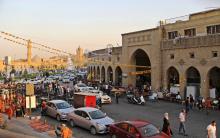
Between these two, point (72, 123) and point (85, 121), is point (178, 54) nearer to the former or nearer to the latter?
point (72, 123)

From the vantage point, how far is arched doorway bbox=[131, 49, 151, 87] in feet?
→ 164

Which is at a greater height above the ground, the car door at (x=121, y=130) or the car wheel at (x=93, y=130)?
the car door at (x=121, y=130)

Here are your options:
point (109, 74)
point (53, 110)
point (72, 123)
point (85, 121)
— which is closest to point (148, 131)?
point (85, 121)

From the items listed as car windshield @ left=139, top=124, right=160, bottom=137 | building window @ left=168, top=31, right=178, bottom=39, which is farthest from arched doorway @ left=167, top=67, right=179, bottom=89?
car windshield @ left=139, top=124, right=160, bottom=137

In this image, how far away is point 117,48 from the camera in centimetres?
5528

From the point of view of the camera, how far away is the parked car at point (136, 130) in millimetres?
17984

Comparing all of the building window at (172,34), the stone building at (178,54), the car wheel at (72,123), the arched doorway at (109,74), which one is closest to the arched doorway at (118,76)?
the stone building at (178,54)

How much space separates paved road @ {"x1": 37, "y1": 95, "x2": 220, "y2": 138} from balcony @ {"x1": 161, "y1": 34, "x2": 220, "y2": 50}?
629 cm

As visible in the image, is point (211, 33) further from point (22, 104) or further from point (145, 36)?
point (22, 104)

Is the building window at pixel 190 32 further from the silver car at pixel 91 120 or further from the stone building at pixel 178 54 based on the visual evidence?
the silver car at pixel 91 120

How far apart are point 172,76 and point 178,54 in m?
3.77

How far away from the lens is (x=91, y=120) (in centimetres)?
2255

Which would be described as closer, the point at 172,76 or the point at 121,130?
the point at 121,130

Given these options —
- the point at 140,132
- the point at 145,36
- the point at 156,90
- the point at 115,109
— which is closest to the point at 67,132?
the point at 140,132
